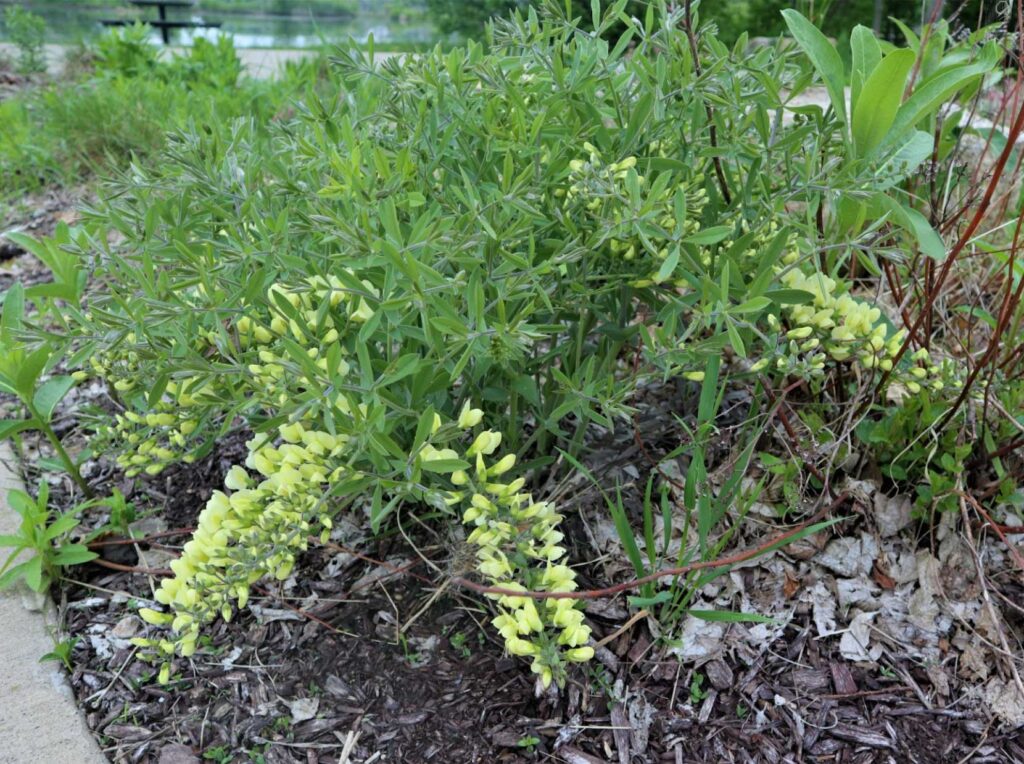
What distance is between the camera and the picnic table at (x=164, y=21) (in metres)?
7.83

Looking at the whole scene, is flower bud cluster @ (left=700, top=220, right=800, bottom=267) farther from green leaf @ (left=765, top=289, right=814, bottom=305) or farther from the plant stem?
the plant stem

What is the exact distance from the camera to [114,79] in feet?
18.7

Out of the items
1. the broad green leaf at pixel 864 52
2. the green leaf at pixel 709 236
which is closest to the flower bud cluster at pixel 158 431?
the green leaf at pixel 709 236

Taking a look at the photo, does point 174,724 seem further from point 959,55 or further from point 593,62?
point 959,55

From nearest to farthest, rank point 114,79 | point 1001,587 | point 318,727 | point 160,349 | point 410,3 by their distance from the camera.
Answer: point 160,349, point 318,727, point 1001,587, point 114,79, point 410,3

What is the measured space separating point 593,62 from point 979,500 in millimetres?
1317

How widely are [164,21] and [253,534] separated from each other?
7.75m

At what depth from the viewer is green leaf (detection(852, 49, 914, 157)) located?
5.29 ft

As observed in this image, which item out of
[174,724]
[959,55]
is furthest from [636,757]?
[959,55]

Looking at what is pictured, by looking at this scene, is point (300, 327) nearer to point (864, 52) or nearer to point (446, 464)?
point (446, 464)

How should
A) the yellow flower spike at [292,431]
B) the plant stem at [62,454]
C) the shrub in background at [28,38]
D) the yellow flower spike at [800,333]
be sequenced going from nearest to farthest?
the yellow flower spike at [292,431] → the yellow flower spike at [800,333] → the plant stem at [62,454] → the shrub in background at [28,38]

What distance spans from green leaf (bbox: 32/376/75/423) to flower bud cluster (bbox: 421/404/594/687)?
1.23 m

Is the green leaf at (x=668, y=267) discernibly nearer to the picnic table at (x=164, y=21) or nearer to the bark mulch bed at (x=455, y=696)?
the bark mulch bed at (x=455, y=696)

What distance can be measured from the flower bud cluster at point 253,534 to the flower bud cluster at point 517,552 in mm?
230
